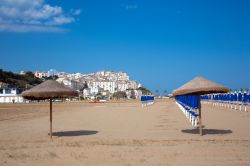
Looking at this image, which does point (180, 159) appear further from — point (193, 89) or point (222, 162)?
point (193, 89)

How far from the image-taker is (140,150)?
9359mm

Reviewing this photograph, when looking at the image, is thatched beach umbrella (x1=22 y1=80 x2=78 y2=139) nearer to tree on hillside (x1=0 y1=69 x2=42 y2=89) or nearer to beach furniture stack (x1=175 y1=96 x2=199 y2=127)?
beach furniture stack (x1=175 y1=96 x2=199 y2=127)

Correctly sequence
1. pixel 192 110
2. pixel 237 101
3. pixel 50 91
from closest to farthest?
pixel 50 91, pixel 192 110, pixel 237 101

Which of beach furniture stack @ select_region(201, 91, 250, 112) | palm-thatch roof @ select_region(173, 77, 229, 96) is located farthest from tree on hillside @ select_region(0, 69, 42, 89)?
palm-thatch roof @ select_region(173, 77, 229, 96)

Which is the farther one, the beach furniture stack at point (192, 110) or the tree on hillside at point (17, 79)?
the tree on hillside at point (17, 79)

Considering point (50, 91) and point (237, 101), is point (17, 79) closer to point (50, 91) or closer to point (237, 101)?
point (237, 101)

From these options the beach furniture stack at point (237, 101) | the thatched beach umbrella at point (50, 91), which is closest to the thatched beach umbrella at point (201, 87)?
the thatched beach umbrella at point (50, 91)

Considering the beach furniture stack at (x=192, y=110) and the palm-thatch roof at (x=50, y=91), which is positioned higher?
the palm-thatch roof at (x=50, y=91)

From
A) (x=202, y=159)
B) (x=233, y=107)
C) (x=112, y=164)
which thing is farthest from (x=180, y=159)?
(x=233, y=107)

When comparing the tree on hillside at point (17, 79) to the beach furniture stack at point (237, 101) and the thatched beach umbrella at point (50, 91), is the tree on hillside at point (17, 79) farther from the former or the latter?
the thatched beach umbrella at point (50, 91)

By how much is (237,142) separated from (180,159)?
306 cm

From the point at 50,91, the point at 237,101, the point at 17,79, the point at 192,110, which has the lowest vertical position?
the point at 192,110

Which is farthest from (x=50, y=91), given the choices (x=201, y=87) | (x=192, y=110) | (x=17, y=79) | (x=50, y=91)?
(x=17, y=79)

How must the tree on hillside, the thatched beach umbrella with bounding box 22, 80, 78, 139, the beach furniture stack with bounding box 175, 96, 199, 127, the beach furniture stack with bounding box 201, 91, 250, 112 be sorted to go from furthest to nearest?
the tree on hillside < the beach furniture stack with bounding box 201, 91, 250, 112 < the beach furniture stack with bounding box 175, 96, 199, 127 < the thatched beach umbrella with bounding box 22, 80, 78, 139
